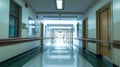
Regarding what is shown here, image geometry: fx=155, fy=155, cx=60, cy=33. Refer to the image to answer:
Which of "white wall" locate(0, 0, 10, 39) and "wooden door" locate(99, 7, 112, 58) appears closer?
"white wall" locate(0, 0, 10, 39)

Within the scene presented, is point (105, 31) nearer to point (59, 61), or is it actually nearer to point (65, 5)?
point (59, 61)

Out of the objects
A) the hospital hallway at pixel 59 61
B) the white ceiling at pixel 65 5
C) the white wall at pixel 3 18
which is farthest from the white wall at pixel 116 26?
the white wall at pixel 3 18

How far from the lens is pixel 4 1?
17.2ft

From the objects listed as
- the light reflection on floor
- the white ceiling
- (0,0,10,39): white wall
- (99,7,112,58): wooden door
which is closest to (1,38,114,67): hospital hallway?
the light reflection on floor

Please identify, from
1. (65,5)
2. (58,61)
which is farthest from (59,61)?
(65,5)

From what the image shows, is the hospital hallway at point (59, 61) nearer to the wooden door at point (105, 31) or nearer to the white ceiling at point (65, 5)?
the wooden door at point (105, 31)

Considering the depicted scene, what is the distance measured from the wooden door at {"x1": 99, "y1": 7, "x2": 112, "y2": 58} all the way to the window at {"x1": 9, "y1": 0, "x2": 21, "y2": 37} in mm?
3849

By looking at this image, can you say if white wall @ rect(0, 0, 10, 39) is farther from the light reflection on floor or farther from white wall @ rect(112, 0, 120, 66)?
white wall @ rect(112, 0, 120, 66)

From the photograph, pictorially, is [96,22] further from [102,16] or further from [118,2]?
[118,2]

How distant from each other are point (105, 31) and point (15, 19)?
4.08 meters

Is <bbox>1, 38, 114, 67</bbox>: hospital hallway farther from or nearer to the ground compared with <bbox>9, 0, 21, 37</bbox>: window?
nearer to the ground

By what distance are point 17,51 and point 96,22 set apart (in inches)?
161

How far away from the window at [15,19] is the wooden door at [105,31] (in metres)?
3.85

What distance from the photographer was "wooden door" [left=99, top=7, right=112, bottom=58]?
20.2 ft
